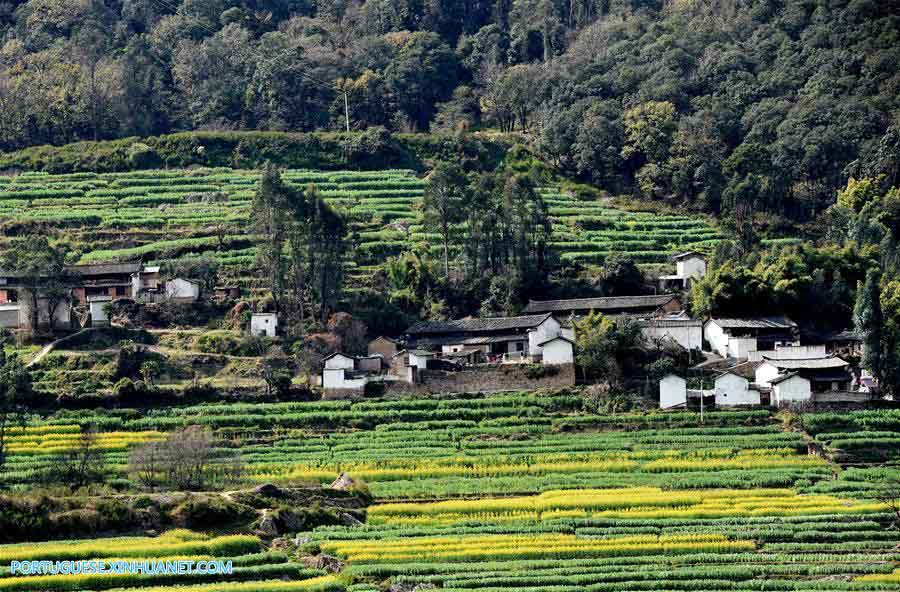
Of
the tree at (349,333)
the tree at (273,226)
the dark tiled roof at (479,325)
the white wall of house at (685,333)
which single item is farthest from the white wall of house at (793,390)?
the tree at (273,226)

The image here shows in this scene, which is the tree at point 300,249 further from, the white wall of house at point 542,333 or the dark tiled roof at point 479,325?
the white wall of house at point 542,333

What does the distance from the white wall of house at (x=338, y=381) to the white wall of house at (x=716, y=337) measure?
15220mm

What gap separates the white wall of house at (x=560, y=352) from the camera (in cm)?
7094

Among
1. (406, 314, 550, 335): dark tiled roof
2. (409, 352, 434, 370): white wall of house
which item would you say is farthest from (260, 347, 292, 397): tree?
(406, 314, 550, 335): dark tiled roof

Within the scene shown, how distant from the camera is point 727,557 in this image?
50.8m

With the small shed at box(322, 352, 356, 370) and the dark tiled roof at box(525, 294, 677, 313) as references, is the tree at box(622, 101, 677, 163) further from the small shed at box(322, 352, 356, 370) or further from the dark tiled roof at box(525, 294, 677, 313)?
the small shed at box(322, 352, 356, 370)

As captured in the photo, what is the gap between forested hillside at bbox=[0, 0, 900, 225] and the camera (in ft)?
308

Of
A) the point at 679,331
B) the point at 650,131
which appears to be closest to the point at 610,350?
the point at 679,331

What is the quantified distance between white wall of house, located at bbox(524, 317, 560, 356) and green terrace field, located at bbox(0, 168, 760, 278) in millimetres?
11527

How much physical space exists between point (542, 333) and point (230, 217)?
920 inches

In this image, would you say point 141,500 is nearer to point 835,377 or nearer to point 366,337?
point 366,337

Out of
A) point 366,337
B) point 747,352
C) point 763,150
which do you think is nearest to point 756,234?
point 763,150

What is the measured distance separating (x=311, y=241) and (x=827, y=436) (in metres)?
26.2

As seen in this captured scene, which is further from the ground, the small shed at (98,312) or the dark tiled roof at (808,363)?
the small shed at (98,312)
